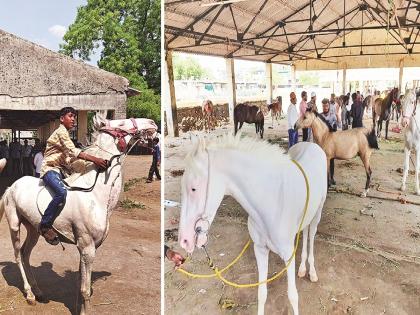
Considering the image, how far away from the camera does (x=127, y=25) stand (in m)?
4.37

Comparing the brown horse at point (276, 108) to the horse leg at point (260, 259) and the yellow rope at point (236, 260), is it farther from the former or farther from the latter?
the horse leg at point (260, 259)

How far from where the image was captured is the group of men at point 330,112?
177 cm

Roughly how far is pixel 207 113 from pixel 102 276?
6.22 feet

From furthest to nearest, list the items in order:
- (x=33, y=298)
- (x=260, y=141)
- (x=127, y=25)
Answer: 1. (x=127, y=25)
2. (x=33, y=298)
3. (x=260, y=141)

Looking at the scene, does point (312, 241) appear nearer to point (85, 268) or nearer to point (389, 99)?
point (389, 99)

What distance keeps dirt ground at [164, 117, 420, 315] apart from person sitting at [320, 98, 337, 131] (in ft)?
0.48

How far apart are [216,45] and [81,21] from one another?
333cm

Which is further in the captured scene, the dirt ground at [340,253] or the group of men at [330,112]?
the group of men at [330,112]

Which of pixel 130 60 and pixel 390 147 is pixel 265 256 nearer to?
pixel 390 147

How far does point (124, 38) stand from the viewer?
425cm

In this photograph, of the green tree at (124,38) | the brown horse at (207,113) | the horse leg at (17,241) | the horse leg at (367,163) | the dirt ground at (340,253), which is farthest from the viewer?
the green tree at (124,38)

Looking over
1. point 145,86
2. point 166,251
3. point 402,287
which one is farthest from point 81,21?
point 402,287

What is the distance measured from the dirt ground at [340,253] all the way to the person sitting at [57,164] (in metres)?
0.78

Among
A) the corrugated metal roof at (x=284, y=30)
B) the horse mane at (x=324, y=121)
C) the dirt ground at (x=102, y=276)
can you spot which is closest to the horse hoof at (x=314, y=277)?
the horse mane at (x=324, y=121)
